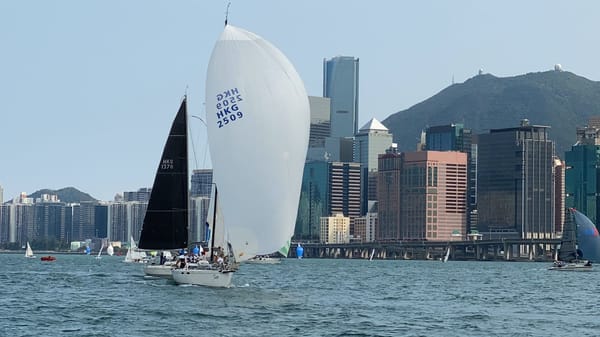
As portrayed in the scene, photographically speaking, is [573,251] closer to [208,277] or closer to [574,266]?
[574,266]

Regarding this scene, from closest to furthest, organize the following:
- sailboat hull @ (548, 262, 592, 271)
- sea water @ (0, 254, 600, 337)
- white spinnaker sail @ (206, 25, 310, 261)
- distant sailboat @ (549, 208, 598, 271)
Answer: sea water @ (0, 254, 600, 337)
white spinnaker sail @ (206, 25, 310, 261)
sailboat hull @ (548, 262, 592, 271)
distant sailboat @ (549, 208, 598, 271)

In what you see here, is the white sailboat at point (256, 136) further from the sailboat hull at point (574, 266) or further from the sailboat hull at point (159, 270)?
the sailboat hull at point (574, 266)

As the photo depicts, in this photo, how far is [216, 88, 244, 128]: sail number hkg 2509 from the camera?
56.6 metres

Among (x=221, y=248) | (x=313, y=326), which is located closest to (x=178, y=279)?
(x=221, y=248)

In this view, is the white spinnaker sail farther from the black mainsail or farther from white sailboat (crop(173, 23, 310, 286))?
the black mainsail

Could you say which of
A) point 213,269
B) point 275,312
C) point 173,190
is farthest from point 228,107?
point 173,190

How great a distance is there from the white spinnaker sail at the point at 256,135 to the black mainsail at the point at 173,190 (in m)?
17.0

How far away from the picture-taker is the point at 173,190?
245 feet

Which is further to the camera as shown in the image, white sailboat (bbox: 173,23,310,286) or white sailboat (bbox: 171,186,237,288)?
white sailboat (bbox: 171,186,237,288)

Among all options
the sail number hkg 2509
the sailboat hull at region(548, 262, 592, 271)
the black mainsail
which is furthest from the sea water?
the sailboat hull at region(548, 262, 592, 271)

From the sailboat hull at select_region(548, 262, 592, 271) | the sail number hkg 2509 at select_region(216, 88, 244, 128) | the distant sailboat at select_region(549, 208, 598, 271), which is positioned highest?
the sail number hkg 2509 at select_region(216, 88, 244, 128)

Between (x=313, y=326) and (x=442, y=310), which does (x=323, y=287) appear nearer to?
(x=442, y=310)

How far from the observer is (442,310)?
62.2 meters

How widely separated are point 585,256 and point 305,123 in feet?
321
